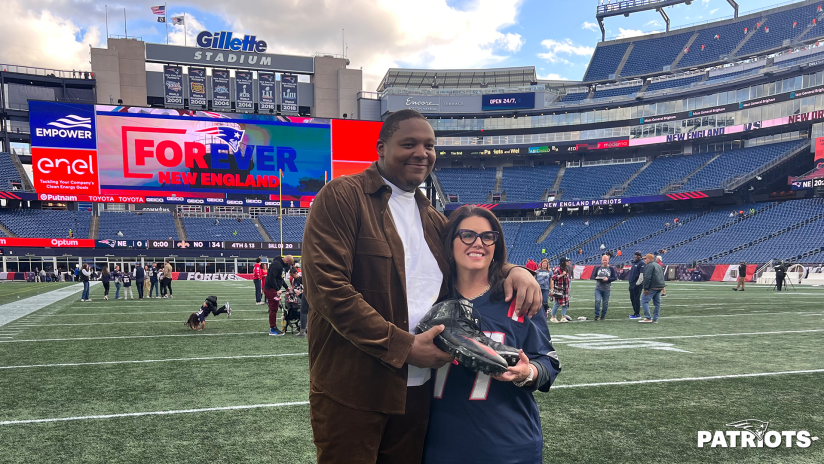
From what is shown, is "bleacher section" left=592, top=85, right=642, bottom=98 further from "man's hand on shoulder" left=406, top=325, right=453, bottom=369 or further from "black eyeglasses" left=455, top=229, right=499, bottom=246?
"man's hand on shoulder" left=406, top=325, right=453, bottom=369

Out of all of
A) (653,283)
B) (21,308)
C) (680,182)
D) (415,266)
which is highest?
(680,182)

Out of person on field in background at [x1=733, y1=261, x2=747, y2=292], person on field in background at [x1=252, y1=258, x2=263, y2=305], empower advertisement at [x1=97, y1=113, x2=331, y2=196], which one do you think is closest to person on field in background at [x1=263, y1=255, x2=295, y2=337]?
person on field in background at [x1=252, y1=258, x2=263, y2=305]

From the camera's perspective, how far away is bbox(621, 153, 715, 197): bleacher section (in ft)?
159

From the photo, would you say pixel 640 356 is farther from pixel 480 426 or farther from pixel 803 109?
pixel 803 109

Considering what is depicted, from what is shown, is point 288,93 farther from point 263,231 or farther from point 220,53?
point 263,231

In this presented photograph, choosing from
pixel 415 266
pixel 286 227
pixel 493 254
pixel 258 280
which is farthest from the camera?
pixel 286 227

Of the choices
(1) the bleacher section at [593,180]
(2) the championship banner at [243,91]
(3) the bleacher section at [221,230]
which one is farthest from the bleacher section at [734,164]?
(2) the championship banner at [243,91]

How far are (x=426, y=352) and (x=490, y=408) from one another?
38cm

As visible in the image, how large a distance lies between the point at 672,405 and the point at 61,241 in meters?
46.0

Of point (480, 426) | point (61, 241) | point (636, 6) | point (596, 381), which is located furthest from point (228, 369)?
point (636, 6)

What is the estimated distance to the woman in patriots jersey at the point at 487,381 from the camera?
204cm

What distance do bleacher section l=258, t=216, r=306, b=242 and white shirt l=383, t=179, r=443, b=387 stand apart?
46.7 m

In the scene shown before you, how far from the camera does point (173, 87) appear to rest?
1917 inches

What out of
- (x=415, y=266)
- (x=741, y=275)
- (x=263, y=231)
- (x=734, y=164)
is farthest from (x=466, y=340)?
(x=734, y=164)
